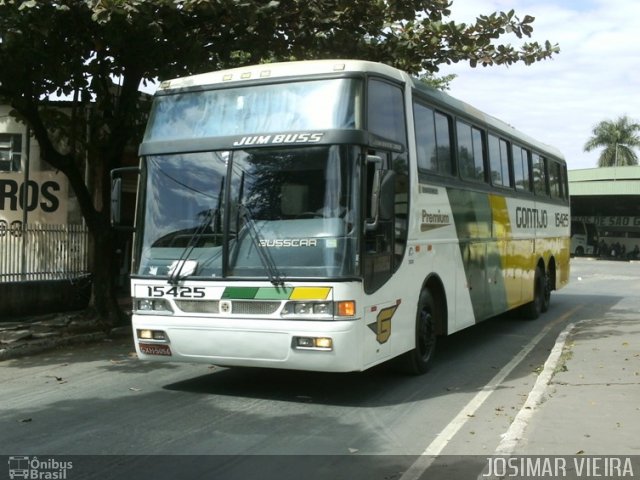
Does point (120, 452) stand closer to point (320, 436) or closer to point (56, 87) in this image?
point (320, 436)

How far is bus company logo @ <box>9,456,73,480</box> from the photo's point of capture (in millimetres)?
5012

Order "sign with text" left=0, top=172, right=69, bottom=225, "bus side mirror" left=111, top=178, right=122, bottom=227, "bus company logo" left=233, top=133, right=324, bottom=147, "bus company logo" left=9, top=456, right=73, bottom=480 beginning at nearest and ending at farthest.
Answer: "bus company logo" left=9, top=456, right=73, bottom=480 < "bus company logo" left=233, top=133, right=324, bottom=147 < "bus side mirror" left=111, top=178, right=122, bottom=227 < "sign with text" left=0, top=172, right=69, bottom=225

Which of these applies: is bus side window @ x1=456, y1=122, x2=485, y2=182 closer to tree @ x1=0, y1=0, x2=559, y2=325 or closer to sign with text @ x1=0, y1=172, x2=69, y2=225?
tree @ x1=0, y1=0, x2=559, y2=325

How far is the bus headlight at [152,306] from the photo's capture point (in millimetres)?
7281

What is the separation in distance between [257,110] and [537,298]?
9.51 m

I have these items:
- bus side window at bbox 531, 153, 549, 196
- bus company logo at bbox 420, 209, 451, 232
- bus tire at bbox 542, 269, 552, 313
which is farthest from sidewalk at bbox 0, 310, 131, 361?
bus tire at bbox 542, 269, 552, 313

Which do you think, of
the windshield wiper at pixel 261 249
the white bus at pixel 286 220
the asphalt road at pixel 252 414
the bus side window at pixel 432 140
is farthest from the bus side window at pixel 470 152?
the windshield wiper at pixel 261 249

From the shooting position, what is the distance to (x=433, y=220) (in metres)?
8.70

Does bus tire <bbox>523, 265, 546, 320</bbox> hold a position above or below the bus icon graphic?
above

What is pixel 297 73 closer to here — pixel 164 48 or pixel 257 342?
pixel 257 342

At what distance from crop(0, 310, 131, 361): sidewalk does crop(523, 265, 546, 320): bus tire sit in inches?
308

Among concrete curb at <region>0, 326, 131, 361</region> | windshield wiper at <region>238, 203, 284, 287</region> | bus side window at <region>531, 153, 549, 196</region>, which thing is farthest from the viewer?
bus side window at <region>531, 153, 549, 196</region>

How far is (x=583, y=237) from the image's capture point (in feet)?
185

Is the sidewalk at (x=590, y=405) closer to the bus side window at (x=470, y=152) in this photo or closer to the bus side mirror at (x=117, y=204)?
the bus side window at (x=470, y=152)
